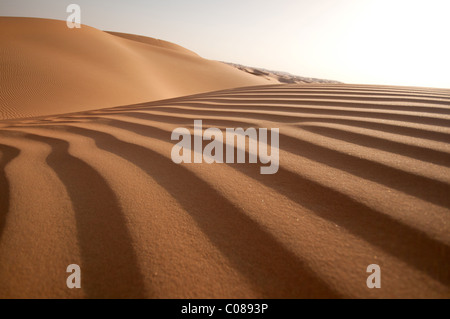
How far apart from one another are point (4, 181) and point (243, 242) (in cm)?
109

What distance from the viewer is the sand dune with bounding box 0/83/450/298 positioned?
1.86 feet

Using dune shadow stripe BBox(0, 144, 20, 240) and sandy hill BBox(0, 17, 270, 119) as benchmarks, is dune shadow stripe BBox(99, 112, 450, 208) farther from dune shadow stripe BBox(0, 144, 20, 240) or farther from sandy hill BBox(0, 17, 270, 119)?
sandy hill BBox(0, 17, 270, 119)

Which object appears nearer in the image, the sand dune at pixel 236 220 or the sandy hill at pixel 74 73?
the sand dune at pixel 236 220

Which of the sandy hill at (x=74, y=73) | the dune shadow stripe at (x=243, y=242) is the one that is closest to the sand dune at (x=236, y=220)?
the dune shadow stripe at (x=243, y=242)

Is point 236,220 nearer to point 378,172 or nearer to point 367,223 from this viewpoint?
point 367,223

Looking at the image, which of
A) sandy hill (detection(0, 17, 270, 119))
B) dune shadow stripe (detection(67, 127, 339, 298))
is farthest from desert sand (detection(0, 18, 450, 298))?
sandy hill (detection(0, 17, 270, 119))

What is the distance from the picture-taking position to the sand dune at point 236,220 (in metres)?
0.57

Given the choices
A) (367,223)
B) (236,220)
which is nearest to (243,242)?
(236,220)

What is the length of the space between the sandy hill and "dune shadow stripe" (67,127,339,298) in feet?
19.5

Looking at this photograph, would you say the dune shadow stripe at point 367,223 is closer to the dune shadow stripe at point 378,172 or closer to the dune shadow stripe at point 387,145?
the dune shadow stripe at point 378,172

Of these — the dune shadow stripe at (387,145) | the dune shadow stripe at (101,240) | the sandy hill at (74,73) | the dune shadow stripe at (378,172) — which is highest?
the sandy hill at (74,73)
